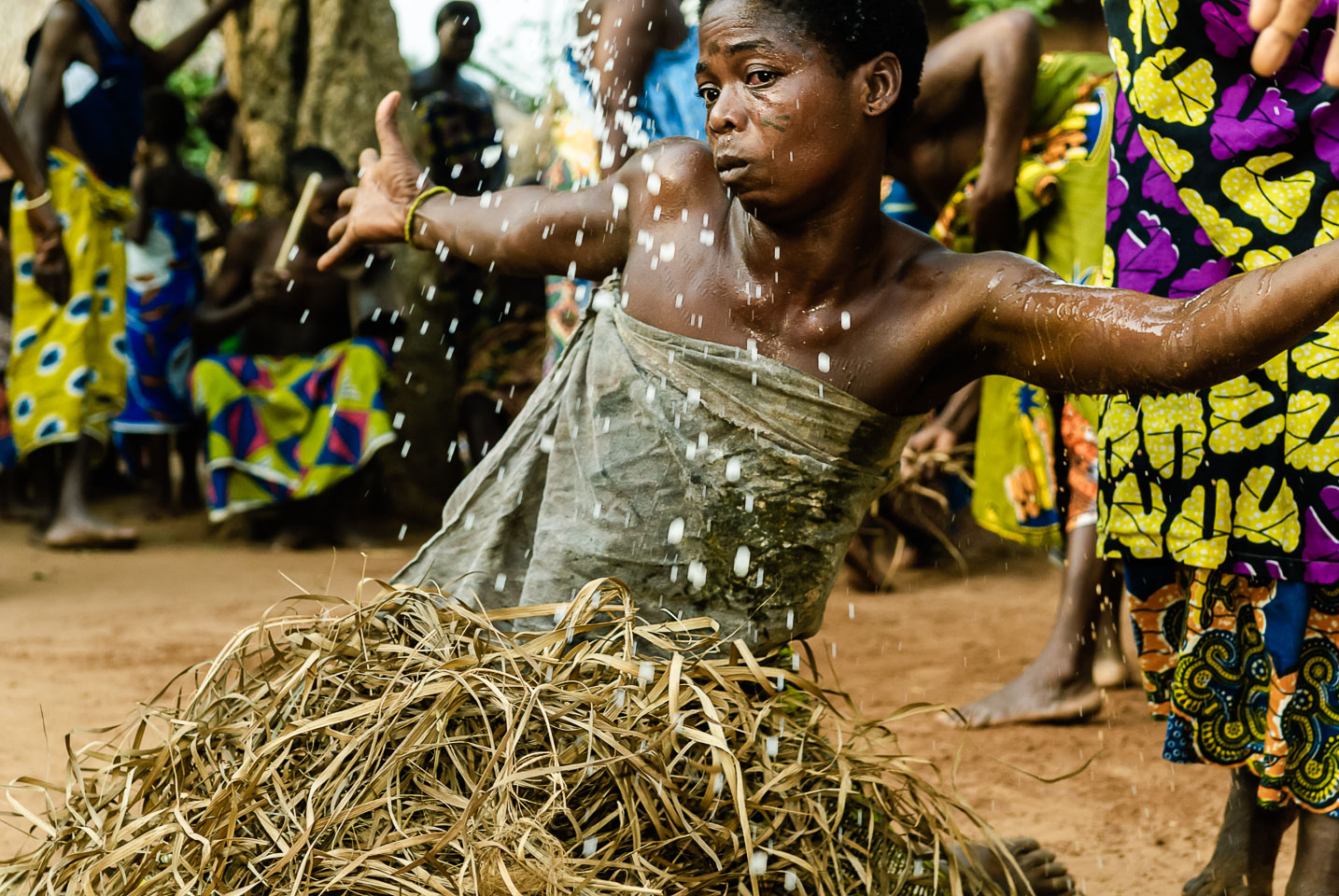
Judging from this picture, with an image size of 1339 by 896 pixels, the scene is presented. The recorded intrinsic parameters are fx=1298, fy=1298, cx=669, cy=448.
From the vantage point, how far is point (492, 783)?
5.88ft

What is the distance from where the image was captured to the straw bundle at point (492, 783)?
1700 millimetres

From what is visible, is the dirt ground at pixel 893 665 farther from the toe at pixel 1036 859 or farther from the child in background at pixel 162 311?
the child in background at pixel 162 311

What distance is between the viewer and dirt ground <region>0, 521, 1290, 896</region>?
109 inches

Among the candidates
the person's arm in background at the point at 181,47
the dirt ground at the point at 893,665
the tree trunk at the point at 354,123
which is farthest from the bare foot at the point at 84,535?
the person's arm in background at the point at 181,47

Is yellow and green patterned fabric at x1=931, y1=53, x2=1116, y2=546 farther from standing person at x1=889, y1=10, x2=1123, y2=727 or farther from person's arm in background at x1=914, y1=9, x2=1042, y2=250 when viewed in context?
person's arm in background at x1=914, y1=9, x2=1042, y2=250

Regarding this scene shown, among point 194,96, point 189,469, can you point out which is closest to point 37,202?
point 189,469

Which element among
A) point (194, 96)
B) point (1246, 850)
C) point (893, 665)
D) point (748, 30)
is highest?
point (194, 96)

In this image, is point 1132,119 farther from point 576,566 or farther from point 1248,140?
point 576,566

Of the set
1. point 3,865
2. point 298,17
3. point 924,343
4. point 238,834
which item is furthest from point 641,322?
point 298,17

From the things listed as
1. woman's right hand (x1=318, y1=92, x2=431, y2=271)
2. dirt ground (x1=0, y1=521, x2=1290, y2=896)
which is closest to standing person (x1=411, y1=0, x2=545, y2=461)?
dirt ground (x1=0, y1=521, x2=1290, y2=896)

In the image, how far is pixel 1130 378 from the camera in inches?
71.4

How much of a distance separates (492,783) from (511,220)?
1.01 meters

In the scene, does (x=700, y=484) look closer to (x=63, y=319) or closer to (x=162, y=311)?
(x=63, y=319)

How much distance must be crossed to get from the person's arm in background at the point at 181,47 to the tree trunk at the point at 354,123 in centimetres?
51
